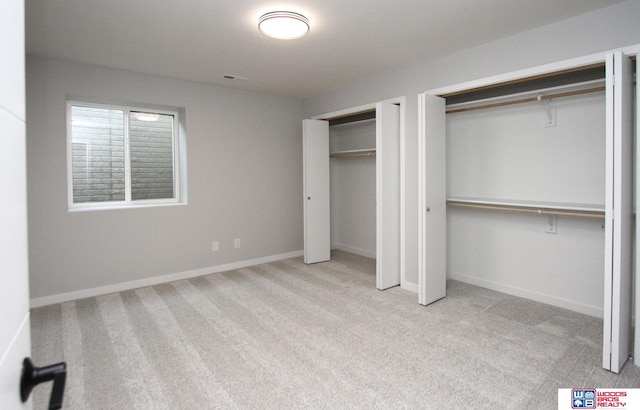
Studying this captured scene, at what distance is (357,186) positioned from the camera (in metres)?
5.41

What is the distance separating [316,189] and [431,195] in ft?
6.33

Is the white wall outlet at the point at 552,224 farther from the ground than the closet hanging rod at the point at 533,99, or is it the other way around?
the closet hanging rod at the point at 533,99

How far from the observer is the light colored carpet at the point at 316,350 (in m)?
2.06

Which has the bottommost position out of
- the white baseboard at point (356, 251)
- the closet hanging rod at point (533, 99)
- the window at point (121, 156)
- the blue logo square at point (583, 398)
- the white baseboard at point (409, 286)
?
the blue logo square at point (583, 398)

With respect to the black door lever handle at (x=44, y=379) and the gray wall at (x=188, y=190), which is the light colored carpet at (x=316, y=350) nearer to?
the gray wall at (x=188, y=190)

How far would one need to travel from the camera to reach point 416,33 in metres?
2.97

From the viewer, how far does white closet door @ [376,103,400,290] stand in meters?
3.84

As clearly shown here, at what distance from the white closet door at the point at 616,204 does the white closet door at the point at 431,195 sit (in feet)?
4.48

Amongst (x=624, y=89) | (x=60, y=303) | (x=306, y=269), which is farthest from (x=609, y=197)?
(x=60, y=303)

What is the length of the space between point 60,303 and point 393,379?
3.35 m

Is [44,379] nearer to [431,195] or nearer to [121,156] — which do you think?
[431,195]

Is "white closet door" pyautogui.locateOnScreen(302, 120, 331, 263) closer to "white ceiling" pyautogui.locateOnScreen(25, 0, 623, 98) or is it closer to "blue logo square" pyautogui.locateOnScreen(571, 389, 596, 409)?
"white ceiling" pyautogui.locateOnScreen(25, 0, 623, 98)

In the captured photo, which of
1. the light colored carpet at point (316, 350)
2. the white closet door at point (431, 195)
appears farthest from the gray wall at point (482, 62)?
the light colored carpet at point (316, 350)

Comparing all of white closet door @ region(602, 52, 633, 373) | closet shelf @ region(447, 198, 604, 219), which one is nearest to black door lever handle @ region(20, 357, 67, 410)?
white closet door @ region(602, 52, 633, 373)
